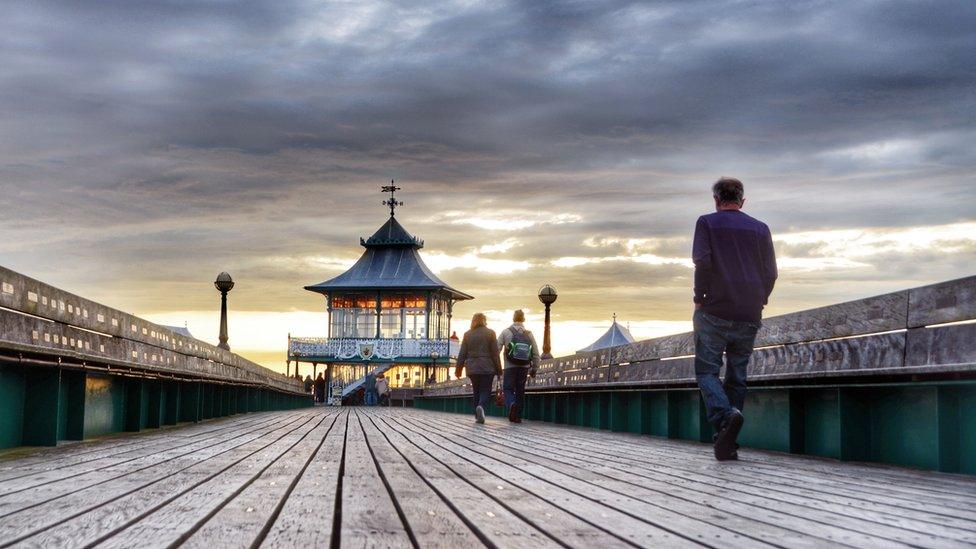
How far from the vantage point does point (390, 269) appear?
3216 inches

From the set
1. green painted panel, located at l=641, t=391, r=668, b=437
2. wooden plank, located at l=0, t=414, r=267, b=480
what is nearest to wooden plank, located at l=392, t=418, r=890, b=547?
wooden plank, located at l=0, t=414, r=267, b=480

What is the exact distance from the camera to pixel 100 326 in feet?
34.2

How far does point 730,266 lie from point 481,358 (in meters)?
10.4

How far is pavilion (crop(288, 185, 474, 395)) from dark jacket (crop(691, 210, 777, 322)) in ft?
223

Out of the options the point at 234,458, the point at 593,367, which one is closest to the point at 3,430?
the point at 234,458

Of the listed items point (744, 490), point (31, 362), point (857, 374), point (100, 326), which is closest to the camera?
point (744, 490)

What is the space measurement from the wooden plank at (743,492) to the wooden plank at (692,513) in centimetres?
6

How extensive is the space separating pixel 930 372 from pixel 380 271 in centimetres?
7552

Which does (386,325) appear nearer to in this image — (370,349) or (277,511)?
(370,349)

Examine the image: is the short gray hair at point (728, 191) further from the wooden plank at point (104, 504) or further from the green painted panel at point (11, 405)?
the green painted panel at point (11, 405)

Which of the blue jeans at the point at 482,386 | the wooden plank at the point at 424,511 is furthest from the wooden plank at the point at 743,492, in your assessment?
the blue jeans at the point at 482,386

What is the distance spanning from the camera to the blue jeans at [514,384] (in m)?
18.6

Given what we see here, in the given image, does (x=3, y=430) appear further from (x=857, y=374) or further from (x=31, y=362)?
(x=857, y=374)

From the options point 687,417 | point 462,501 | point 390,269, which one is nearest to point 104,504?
point 462,501
